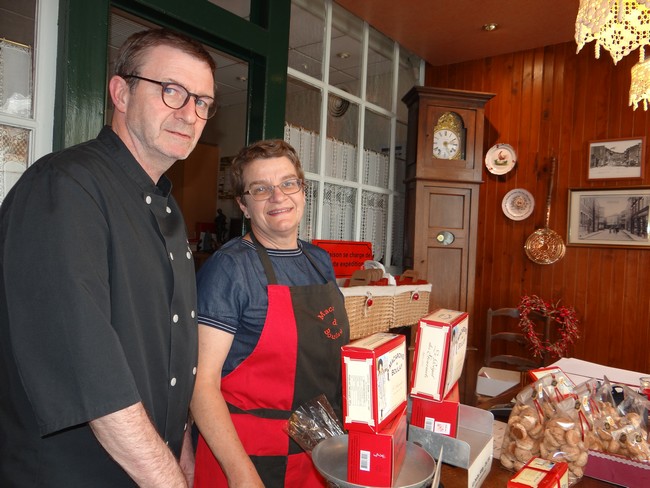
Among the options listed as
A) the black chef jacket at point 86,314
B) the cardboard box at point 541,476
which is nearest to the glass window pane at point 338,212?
the black chef jacket at point 86,314

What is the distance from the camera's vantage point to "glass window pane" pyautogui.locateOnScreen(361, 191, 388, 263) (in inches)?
141

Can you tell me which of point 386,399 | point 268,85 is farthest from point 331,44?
point 386,399

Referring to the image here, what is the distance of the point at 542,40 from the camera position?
11.6ft

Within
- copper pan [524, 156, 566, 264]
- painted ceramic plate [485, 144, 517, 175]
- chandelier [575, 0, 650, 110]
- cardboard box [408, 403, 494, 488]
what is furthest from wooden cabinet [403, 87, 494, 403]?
cardboard box [408, 403, 494, 488]

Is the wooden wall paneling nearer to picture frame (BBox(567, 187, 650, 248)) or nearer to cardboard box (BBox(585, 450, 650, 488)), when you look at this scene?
picture frame (BBox(567, 187, 650, 248))

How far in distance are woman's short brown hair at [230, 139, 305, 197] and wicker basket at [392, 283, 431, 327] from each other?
60.9 inches

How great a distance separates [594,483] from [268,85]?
224cm

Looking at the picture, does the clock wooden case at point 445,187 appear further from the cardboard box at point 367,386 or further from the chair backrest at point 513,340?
the cardboard box at point 367,386

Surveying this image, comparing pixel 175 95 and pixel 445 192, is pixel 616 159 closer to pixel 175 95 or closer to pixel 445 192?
pixel 445 192

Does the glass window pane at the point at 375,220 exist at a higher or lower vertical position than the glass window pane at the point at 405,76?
lower

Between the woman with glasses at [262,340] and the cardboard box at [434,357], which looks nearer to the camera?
the cardboard box at [434,357]

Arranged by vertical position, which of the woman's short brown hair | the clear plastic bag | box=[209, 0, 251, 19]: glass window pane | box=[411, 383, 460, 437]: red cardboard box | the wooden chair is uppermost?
box=[209, 0, 251, 19]: glass window pane

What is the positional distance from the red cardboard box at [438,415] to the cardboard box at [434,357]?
0.08 ft

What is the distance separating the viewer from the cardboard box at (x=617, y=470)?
1.04m
